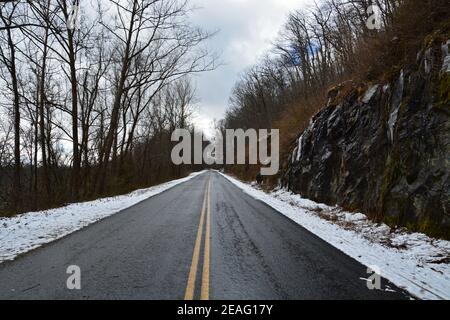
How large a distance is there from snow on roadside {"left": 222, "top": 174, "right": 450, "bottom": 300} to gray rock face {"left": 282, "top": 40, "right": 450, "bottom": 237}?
463mm

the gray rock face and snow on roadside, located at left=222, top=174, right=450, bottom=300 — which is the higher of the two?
the gray rock face

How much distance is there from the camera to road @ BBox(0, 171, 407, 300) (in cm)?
510

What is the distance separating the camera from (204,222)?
37.3 ft

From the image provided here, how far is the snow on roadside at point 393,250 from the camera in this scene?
5695 mm

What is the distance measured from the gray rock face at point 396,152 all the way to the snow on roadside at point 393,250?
18.2 inches

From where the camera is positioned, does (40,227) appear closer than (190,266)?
No

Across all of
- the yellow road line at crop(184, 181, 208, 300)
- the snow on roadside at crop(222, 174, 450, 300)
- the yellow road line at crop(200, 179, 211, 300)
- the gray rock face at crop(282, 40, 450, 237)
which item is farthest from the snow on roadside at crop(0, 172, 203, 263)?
the gray rock face at crop(282, 40, 450, 237)

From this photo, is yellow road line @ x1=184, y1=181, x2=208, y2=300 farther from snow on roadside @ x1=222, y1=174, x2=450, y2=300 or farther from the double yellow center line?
snow on roadside @ x1=222, y1=174, x2=450, y2=300

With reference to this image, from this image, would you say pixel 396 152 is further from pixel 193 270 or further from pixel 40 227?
pixel 40 227

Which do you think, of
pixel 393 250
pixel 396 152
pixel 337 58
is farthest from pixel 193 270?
pixel 337 58

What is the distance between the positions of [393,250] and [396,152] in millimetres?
3551

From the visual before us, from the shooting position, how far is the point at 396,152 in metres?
10.3
